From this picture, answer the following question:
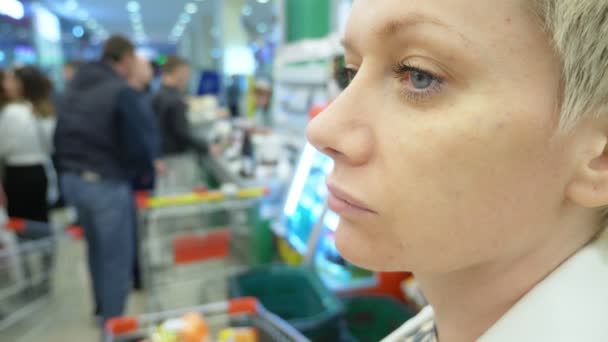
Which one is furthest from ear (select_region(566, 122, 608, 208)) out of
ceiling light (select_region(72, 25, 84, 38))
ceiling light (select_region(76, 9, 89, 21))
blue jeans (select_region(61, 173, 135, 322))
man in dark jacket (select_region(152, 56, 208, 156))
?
ceiling light (select_region(72, 25, 84, 38))

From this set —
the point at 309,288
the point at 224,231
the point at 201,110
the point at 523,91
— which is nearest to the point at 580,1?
the point at 523,91

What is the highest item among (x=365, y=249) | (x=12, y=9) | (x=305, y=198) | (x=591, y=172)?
(x=12, y=9)

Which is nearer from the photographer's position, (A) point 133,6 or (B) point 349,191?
(B) point 349,191

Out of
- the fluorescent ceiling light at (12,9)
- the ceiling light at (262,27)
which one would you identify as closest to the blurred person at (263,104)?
the fluorescent ceiling light at (12,9)

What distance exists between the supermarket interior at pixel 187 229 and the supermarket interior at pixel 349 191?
0.5 inches

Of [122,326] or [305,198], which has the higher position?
[305,198]

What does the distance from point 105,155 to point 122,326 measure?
153cm

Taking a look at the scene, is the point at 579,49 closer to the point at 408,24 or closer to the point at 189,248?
the point at 408,24

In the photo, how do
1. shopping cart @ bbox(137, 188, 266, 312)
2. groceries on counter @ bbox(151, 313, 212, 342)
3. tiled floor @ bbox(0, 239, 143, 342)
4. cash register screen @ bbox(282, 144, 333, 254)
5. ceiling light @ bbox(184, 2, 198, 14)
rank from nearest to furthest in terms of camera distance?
groceries on counter @ bbox(151, 313, 212, 342)
cash register screen @ bbox(282, 144, 333, 254)
shopping cart @ bbox(137, 188, 266, 312)
tiled floor @ bbox(0, 239, 143, 342)
ceiling light @ bbox(184, 2, 198, 14)

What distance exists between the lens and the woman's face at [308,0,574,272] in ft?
1.51

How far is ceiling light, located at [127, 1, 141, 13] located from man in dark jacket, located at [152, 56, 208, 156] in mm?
9592

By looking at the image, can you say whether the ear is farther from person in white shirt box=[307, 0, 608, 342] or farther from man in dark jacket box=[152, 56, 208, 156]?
man in dark jacket box=[152, 56, 208, 156]

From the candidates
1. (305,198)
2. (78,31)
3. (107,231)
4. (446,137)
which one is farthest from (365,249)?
(78,31)

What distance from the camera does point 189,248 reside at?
249 centimetres
